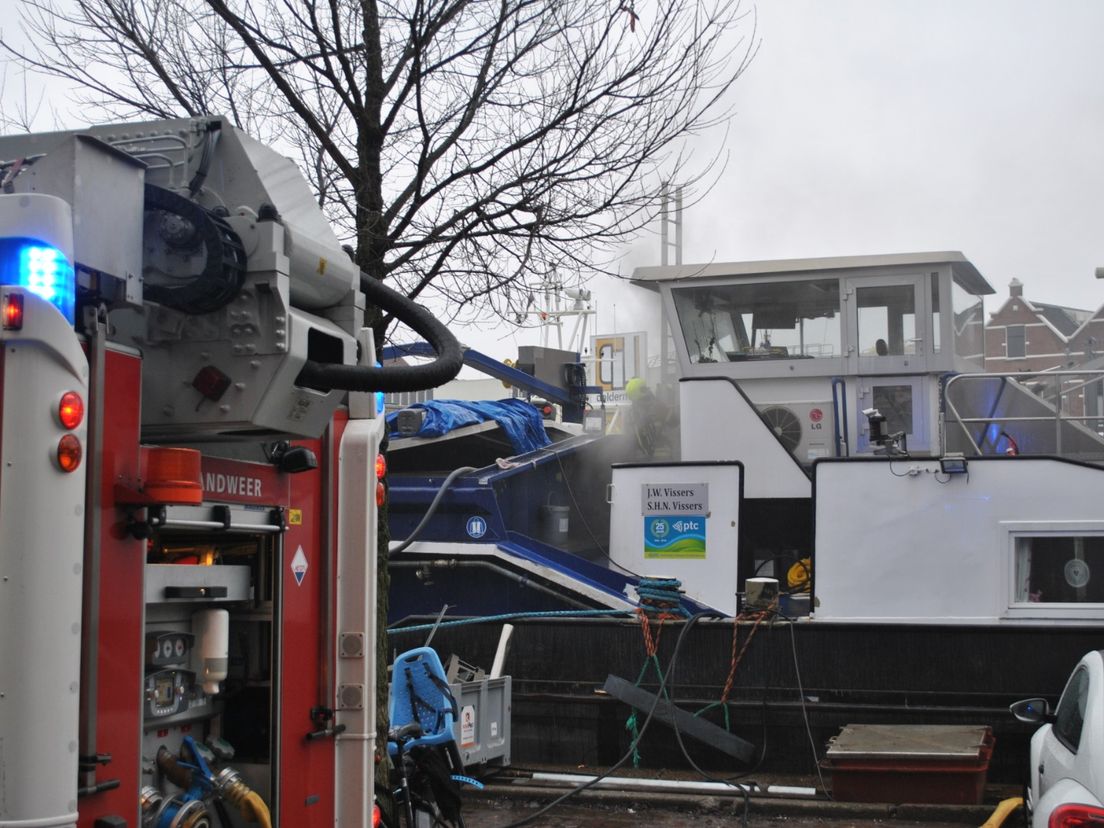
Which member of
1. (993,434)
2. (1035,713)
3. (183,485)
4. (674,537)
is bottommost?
(1035,713)

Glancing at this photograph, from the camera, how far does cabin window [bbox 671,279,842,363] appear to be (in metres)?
12.2

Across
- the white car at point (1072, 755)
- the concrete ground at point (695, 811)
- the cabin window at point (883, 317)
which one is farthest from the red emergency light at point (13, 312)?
the cabin window at point (883, 317)

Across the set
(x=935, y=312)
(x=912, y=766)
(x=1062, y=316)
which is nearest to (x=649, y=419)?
(x=935, y=312)

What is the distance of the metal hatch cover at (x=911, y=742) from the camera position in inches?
318

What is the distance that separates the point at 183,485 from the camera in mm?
3277

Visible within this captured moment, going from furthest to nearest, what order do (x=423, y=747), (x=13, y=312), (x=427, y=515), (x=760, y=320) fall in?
(x=760, y=320), (x=427, y=515), (x=423, y=747), (x=13, y=312)

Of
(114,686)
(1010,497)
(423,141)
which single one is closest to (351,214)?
(423,141)

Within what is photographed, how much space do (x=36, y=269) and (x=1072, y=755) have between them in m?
4.79

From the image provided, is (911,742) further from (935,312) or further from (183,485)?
(183,485)

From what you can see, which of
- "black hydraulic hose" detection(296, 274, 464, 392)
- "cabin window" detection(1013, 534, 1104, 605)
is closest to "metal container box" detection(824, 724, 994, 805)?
"cabin window" detection(1013, 534, 1104, 605)

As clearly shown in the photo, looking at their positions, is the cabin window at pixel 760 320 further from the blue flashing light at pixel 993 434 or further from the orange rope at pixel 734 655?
the orange rope at pixel 734 655

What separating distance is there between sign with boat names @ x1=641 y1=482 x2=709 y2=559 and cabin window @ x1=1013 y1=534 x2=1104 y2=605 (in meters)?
2.61

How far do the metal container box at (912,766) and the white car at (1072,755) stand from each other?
124cm

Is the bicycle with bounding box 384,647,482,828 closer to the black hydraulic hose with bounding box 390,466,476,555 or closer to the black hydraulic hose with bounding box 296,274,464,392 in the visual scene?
the black hydraulic hose with bounding box 296,274,464,392
